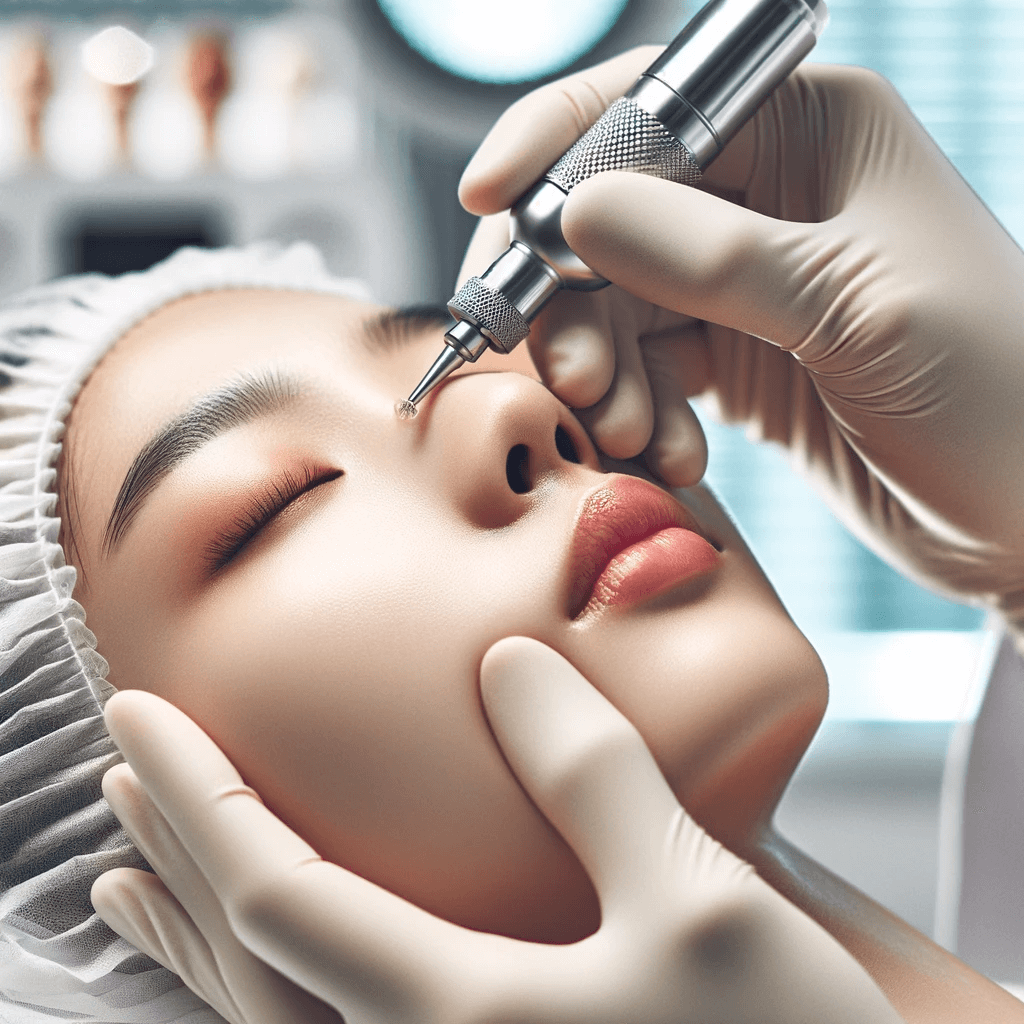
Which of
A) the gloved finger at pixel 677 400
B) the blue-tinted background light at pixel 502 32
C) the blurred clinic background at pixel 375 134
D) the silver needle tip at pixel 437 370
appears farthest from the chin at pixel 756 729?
the blue-tinted background light at pixel 502 32

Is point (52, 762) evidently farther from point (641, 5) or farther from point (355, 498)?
point (641, 5)

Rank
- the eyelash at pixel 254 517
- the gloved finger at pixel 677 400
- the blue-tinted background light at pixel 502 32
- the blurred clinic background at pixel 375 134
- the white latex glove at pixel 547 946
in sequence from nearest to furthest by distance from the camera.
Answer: the white latex glove at pixel 547 946 < the eyelash at pixel 254 517 < the gloved finger at pixel 677 400 < the blurred clinic background at pixel 375 134 < the blue-tinted background light at pixel 502 32

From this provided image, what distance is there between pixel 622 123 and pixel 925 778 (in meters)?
1.55

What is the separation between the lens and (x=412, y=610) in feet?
2.03

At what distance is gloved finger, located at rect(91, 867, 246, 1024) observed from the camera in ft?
2.17

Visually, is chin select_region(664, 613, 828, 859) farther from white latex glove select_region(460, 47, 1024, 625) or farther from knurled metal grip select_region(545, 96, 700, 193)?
knurled metal grip select_region(545, 96, 700, 193)

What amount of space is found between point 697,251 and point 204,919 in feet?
1.78

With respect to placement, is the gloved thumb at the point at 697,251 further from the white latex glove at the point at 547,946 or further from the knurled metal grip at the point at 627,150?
the white latex glove at the point at 547,946

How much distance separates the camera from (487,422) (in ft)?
2.16

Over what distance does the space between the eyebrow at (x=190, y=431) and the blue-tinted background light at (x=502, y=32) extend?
1408 millimetres

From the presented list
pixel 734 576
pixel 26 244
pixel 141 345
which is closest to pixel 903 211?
pixel 734 576

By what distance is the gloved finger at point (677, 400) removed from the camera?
0.77 metres

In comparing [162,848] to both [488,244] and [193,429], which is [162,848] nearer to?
[193,429]

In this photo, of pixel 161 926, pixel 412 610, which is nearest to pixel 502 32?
pixel 412 610
